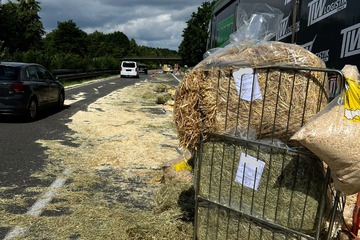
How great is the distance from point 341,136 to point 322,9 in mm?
1852

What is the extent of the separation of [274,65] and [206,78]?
58 centimetres

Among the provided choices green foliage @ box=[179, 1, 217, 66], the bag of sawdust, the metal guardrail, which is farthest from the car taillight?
green foliage @ box=[179, 1, 217, 66]

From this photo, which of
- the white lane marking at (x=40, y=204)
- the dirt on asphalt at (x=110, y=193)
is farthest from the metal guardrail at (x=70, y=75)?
the white lane marking at (x=40, y=204)

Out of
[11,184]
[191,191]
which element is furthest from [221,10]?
[11,184]

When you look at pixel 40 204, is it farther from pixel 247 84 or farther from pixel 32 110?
pixel 32 110

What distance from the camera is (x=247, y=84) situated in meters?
2.35

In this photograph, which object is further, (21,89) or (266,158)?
(21,89)

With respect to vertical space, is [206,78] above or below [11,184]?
above

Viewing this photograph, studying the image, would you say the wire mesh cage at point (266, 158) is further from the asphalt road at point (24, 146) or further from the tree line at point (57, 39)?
the tree line at point (57, 39)

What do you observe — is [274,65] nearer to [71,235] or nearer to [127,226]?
[127,226]

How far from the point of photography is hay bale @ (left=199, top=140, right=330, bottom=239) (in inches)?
A: 86.7

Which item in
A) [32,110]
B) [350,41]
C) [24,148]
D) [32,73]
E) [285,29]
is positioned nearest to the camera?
[350,41]

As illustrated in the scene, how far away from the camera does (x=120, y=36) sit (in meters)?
158

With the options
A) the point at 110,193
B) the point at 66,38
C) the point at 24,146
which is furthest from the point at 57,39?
the point at 110,193
